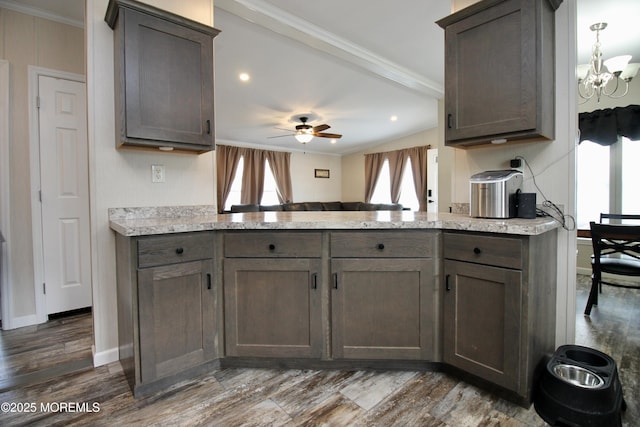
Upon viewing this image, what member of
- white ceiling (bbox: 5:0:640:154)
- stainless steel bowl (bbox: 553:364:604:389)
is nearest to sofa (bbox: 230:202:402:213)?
white ceiling (bbox: 5:0:640:154)

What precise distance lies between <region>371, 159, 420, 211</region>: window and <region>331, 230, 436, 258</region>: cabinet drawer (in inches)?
229

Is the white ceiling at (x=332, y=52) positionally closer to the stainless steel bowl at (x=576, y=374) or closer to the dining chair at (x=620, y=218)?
the dining chair at (x=620, y=218)

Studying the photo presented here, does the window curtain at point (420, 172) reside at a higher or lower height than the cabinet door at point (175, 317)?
higher

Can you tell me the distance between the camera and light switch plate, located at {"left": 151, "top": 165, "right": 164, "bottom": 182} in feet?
6.61

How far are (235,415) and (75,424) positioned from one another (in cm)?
69

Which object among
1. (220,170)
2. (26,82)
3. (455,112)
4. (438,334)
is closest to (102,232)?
(26,82)

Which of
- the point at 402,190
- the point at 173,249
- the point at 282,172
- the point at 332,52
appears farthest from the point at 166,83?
the point at 402,190

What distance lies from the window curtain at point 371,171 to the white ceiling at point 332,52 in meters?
2.22

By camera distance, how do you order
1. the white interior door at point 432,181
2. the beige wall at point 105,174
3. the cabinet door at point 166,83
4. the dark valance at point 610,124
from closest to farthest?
the cabinet door at point 166,83
the beige wall at point 105,174
the dark valance at point 610,124
the white interior door at point 432,181

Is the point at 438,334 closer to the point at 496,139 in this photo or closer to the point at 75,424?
the point at 496,139

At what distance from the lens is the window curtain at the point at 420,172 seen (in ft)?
23.7

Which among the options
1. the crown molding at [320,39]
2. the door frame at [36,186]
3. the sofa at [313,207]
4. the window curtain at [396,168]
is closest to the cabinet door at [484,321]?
the crown molding at [320,39]

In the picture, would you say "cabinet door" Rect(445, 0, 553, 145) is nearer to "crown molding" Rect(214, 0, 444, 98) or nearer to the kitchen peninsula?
the kitchen peninsula

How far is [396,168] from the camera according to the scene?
306 inches
